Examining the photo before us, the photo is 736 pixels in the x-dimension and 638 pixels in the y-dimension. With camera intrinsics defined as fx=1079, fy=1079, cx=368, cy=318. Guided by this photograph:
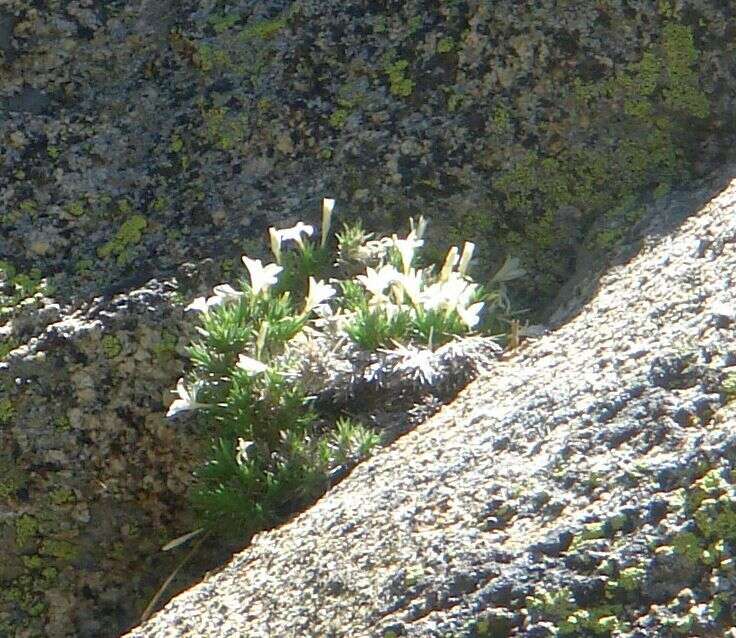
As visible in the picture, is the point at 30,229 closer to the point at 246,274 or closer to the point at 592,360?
the point at 246,274

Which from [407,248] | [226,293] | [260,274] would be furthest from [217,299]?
[407,248]

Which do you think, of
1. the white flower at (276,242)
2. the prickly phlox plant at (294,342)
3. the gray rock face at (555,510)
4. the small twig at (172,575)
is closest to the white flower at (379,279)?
the prickly phlox plant at (294,342)

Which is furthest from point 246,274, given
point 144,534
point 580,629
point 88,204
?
point 580,629

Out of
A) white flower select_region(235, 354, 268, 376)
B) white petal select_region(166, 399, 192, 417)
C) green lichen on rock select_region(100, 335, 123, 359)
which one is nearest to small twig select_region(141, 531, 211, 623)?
white petal select_region(166, 399, 192, 417)

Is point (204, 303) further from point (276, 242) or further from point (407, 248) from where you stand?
point (407, 248)

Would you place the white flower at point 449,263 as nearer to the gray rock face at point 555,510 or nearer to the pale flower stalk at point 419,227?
the pale flower stalk at point 419,227

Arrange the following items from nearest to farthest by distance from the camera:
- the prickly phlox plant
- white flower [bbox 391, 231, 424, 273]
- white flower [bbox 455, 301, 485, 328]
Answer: the prickly phlox plant < white flower [bbox 455, 301, 485, 328] < white flower [bbox 391, 231, 424, 273]

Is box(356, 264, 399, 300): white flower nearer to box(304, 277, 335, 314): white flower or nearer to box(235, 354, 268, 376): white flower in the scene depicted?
box(304, 277, 335, 314): white flower
